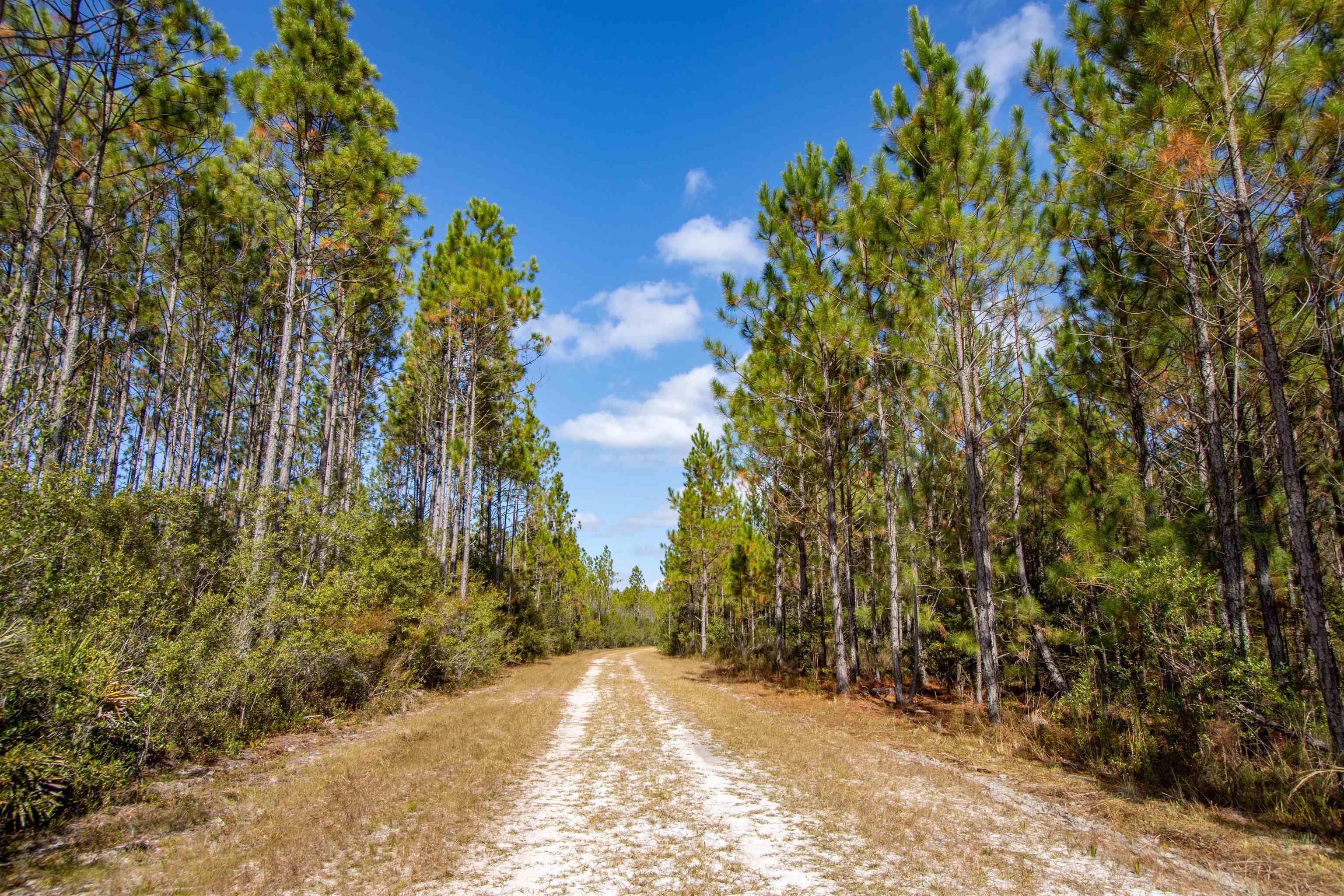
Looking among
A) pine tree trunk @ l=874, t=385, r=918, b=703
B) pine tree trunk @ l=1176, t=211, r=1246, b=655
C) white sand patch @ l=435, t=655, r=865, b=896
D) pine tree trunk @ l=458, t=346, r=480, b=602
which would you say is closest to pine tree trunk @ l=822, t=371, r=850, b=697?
pine tree trunk @ l=874, t=385, r=918, b=703

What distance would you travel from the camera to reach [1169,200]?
21.7 feet

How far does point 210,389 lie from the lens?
21.8m

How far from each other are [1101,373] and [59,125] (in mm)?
16612

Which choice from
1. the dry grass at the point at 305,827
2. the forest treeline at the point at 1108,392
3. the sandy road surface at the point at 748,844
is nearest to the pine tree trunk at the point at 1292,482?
the forest treeline at the point at 1108,392

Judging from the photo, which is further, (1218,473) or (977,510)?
(977,510)

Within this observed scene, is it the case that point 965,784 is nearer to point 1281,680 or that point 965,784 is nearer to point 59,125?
point 1281,680

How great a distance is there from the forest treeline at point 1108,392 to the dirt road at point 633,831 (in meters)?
1.99

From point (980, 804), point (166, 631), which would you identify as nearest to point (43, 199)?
point (166, 631)

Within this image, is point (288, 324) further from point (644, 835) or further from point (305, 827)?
point (644, 835)

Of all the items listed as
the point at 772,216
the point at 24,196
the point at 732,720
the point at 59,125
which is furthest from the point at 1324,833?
the point at 24,196

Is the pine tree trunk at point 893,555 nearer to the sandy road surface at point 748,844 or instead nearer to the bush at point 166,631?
the sandy road surface at point 748,844

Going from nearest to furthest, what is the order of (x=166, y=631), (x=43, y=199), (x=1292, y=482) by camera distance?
(x=1292, y=482) < (x=166, y=631) < (x=43, y=199)

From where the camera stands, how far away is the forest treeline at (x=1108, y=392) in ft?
18.8

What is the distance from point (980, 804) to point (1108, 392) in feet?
25.9
